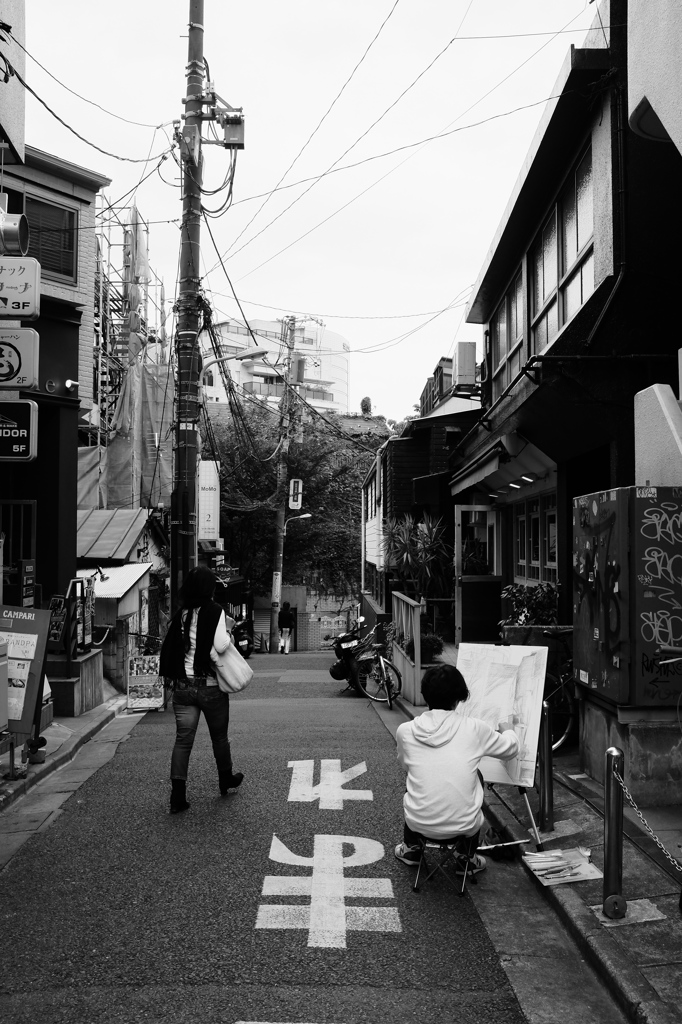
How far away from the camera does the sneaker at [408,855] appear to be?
5574mm

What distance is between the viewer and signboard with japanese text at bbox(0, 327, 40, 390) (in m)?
10.4

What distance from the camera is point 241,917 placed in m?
4.80

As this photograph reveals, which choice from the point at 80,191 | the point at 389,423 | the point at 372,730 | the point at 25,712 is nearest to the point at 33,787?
the point at 25,712

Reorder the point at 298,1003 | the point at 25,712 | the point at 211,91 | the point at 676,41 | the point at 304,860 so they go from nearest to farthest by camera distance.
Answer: the point at 298,1003 → the point at 304,860 → the point at 676,41 → the point at 25,712 → the point at 211,91

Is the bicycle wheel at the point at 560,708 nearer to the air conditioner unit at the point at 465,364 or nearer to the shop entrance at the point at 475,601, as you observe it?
the shop entrance at the point at 475,601

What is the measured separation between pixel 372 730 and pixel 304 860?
5133 millimetres

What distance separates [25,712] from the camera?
7.88 m

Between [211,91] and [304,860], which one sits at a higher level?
[211,91]

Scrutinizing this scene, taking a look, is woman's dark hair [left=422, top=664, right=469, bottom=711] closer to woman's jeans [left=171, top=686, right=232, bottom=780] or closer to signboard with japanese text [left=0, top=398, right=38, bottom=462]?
woman's jeans [left=171, top=686, right=232, bottom=780]

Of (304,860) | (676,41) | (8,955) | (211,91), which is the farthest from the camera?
(211,91)

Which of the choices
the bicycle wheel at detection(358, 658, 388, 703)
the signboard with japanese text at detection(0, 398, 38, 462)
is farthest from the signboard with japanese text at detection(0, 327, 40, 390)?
the bicycle wheel at detection(358, 658, 388, 703)

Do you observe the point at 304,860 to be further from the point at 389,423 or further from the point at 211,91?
the point at 389,423

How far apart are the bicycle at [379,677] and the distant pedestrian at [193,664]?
673 cm

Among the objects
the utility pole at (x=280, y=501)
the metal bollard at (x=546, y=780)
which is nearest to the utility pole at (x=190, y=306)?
the metal bollard at (x=546, y=780)
